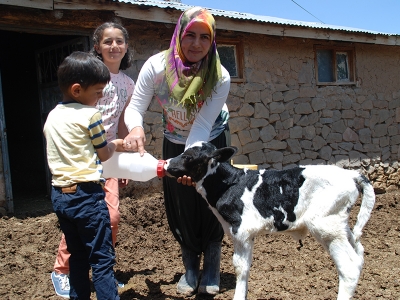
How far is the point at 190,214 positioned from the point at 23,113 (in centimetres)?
768

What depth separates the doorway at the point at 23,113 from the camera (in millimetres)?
9328

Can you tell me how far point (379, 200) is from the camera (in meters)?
7.45

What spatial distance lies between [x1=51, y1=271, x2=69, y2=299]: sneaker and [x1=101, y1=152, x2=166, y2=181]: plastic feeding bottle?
0.92 meters

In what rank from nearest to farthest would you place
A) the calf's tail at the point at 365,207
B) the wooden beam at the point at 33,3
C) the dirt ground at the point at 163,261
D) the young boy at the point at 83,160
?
the young boy at the point at 83,160 < the calf's tail at the point at 365,207 < the dirt ground at the point at 163,261 < the wooden beam at the point at 33,3

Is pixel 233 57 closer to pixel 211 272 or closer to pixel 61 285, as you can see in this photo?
pixel 211 272

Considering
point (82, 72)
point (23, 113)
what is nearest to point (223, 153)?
point (82, 72)

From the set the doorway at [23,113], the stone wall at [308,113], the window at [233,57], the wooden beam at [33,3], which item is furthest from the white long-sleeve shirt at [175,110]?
the doorway at [23,113]

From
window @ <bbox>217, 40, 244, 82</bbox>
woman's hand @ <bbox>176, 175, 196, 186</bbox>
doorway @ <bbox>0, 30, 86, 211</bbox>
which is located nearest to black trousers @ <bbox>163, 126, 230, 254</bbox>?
woman's hand @ <bbox>176, 175, 196, 186</bbox>

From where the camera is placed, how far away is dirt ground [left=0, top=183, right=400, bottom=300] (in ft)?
12.0

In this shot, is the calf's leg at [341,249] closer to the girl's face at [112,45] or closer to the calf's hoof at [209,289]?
the calf's hoof at [209,289]

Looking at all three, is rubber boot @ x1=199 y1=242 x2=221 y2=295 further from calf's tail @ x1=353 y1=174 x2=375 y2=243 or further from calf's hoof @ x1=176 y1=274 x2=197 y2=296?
calf's tail @ x1=353 y1=174 x2=375 y2=243

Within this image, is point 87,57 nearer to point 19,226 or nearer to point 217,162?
point 217,162

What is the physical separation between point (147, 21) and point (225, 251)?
3.33m

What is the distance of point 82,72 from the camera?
104 inches
